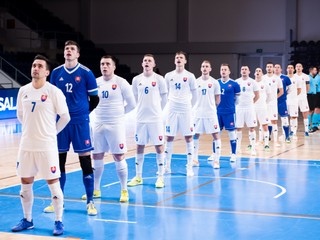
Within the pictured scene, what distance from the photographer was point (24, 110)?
7.25 meters

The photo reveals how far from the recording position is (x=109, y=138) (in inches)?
360

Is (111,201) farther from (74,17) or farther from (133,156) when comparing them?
(74,17)

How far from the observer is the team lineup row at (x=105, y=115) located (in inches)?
284

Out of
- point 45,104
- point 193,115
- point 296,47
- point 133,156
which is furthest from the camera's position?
point 296,47

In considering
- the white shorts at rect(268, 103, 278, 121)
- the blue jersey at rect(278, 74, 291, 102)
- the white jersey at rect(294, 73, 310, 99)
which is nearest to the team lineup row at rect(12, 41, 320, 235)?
the white shorts at rect(268, 103, 278, 121)

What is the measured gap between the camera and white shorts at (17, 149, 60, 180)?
23.6 ft

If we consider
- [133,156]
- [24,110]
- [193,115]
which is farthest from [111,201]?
[133,156]

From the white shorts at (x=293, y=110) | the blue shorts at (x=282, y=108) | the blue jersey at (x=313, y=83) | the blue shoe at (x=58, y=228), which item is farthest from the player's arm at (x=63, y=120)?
the blue jersey at (x=313, y=83)

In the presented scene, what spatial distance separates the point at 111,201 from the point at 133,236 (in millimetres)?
2042

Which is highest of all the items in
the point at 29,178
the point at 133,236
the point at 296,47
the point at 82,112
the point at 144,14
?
the point at 144,14

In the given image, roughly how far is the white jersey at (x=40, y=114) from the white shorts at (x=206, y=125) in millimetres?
5700

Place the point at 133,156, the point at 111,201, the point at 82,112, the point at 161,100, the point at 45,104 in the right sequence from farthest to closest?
the point at 133,156, the point at 161,100, the point at 111,201, the point at 82,112, the point at 45,104

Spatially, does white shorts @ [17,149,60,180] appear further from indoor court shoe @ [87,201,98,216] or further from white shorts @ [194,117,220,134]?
white shorts @ [194,117,220,134]

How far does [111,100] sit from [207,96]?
381 cm
